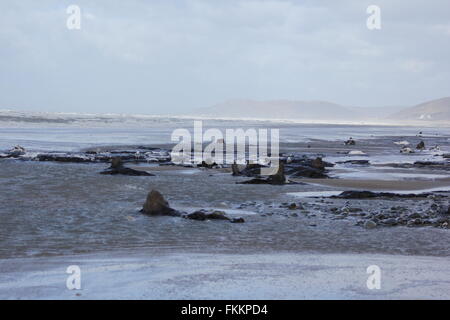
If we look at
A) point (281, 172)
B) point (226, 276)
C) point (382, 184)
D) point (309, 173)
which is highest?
point (281, 172)

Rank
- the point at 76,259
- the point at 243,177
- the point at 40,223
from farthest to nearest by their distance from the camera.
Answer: the point at 243,177 < the point at 40,223 < the point at 76,259

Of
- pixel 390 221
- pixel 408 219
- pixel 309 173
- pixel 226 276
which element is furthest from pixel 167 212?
pixel 309 173

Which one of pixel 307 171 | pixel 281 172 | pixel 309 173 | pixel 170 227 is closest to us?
pixel 170 227

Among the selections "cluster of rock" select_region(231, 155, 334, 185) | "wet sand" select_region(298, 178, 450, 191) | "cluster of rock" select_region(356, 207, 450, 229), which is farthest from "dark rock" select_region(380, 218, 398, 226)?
"cluster of rock" select_region(231, 155, 334, 185)

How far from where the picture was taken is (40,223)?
991 cm

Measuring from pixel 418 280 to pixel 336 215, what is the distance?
4583 mm

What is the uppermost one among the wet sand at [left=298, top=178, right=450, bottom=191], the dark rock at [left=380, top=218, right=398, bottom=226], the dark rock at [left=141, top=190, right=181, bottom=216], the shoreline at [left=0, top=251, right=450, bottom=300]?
the dark rock at [left=141, top=190, right=181, bottom=216]

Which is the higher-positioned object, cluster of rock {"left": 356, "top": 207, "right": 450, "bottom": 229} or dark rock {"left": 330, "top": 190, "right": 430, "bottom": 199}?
dark rock {"left": 330, "top": 190, "right": 430, "bottom": 199}

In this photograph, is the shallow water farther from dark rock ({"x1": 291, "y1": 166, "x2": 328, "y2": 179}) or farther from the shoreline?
dark rock ({"x1": 291, "y1": 166, "x2": 328, "y2": 179})

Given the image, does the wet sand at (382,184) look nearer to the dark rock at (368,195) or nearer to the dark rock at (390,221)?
the dark rock at (368,195)

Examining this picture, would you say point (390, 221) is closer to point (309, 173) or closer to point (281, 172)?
point (281, 172)

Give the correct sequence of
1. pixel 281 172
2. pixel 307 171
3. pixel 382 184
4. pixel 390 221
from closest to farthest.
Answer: pixel 390 221, pixel 281 172, pixel 382 184, pixel 307 171

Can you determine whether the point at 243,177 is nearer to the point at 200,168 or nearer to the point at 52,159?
the point at 200,168
